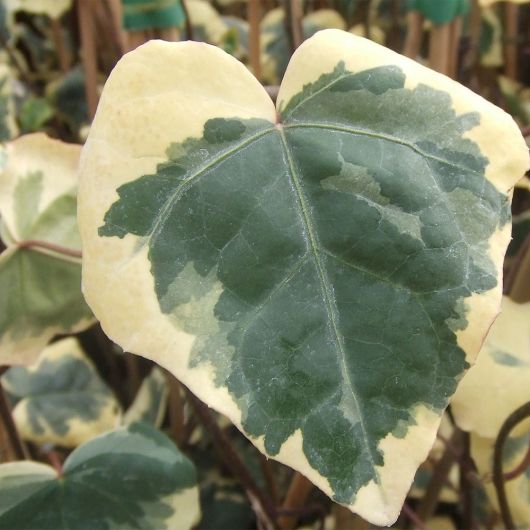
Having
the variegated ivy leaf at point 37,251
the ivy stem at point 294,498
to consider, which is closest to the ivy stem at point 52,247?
the variegated ivy leaf at point 37,251

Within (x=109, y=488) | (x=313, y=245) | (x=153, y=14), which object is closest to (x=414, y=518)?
(x=109, y=488)

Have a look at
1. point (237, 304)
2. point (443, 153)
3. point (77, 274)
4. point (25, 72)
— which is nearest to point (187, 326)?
point (237, 304)

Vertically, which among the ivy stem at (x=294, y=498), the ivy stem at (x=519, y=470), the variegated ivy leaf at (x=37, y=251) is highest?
the variegated ivy leaf at (x=37, y=251)

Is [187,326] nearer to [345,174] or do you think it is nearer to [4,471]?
[345,174]

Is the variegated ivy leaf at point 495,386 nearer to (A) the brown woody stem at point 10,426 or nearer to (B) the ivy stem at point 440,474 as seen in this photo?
(B) the ivy stem at point 440,474

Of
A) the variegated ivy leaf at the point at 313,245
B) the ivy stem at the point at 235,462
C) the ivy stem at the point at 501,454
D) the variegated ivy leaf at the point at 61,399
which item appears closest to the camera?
the variegated ivy leaf at the point at 313,245

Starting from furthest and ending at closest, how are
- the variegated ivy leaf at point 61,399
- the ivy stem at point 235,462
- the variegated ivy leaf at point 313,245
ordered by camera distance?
the variegated ivy leaf at point 61,399 → the ivy stem at point 235,462 → the variegated ivy leaf at point 313,245
